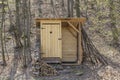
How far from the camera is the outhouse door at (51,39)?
1306 centimetres

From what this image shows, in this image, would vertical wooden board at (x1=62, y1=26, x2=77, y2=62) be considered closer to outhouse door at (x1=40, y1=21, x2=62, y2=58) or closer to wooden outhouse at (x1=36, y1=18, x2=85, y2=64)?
wooden outhouse at (x1=36, y1=18, x2=85, y2=64)

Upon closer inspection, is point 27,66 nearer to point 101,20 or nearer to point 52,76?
point 52,76

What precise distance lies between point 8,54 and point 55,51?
329 centimetres

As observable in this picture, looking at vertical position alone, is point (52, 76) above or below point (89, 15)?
below

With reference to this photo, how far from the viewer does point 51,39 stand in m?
13.1

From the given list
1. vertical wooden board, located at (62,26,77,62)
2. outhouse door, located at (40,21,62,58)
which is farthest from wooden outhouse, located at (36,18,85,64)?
vertical wooden board, located at (62,26,77,62)

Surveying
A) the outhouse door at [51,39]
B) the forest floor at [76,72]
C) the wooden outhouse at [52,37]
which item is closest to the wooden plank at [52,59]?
the wooden outhouse at [52,37]

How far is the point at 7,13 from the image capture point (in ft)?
68.7

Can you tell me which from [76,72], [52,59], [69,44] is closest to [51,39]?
[52,59]

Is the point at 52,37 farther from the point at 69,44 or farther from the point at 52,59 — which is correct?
the point at 69,44

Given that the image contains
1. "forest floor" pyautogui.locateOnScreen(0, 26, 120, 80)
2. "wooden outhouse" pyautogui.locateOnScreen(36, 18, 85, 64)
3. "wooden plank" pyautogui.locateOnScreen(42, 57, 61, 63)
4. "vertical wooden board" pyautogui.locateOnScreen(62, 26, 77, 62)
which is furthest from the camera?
"vertical wooden board" pyautogui.locateOnScreen(62, 26, 77, 62)

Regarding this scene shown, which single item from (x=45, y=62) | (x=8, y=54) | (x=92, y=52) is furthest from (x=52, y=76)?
(x=8, y=54)

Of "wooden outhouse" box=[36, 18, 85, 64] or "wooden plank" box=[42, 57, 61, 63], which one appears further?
"wooden outhouse" box=[36, 18, 85, 64]

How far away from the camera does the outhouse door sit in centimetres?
1306
